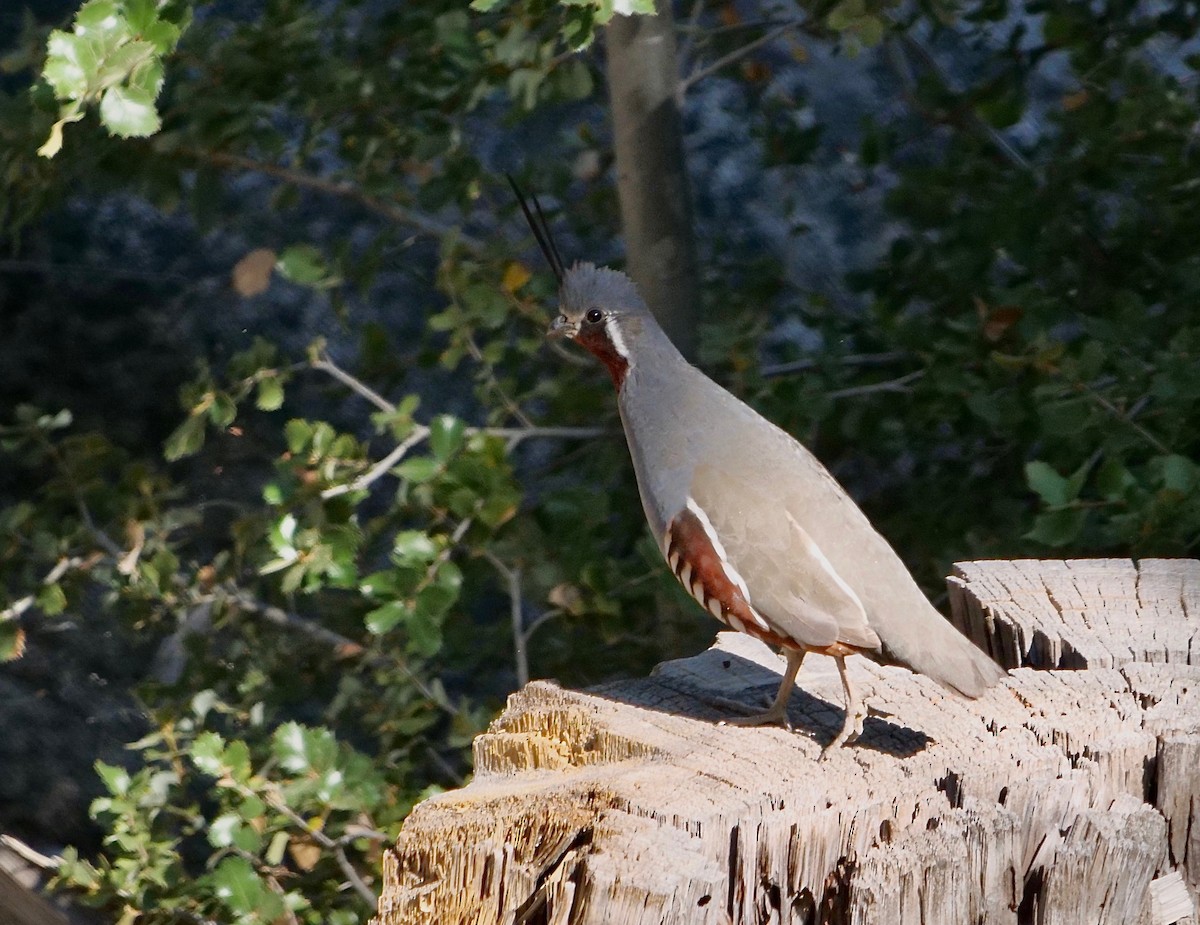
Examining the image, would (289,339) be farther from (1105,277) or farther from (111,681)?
(1105,277)

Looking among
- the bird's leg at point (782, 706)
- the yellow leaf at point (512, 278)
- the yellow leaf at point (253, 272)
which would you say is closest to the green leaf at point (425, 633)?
the yellow leaf at point (512, 278)

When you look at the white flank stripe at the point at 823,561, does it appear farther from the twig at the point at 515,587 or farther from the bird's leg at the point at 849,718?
the twig at the point at 515,587

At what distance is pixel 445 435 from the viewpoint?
3402 millimetres

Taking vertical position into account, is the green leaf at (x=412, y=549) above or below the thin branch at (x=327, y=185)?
below

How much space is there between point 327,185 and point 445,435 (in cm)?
95

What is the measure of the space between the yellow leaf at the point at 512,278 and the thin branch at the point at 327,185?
0.50 feet

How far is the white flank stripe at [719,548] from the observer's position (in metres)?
2.41

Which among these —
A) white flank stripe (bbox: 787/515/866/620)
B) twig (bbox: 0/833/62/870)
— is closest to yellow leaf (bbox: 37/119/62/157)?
white flank stripe (bbox: 787/515/866/620)

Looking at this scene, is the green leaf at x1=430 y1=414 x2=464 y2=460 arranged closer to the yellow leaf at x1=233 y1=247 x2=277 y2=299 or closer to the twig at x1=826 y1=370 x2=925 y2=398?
the twig at x1=826 y1=370 x2=925 y2=398

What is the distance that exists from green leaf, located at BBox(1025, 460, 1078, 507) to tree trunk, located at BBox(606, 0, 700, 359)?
1223mm

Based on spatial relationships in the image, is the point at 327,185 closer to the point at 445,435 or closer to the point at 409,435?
the point at 409,435

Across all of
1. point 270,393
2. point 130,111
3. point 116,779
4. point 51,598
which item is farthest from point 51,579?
point 130,111

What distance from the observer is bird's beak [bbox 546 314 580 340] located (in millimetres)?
2852

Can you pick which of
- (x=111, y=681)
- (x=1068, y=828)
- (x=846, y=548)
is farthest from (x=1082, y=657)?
(x=111, y=681)
